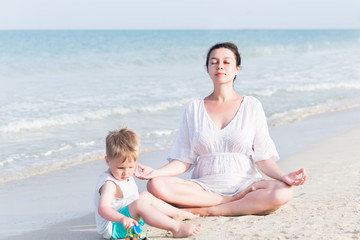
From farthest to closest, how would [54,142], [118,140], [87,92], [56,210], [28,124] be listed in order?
[87,92] < [28,124] < [54,142] < [56,210] < [118,140]

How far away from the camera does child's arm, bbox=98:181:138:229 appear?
353 cm

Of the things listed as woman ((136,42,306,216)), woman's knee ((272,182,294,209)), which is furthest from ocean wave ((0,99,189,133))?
woman's knee ((272,182,294,209))

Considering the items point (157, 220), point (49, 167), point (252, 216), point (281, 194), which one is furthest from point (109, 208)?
point (49, 167)

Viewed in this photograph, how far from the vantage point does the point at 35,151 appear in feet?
25.7

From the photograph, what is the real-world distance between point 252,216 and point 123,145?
1.28m

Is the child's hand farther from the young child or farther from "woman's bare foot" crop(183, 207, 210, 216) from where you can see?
"woman's bare foot" crop(183, 207, 210, 216)

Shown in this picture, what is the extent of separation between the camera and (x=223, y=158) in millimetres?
4422

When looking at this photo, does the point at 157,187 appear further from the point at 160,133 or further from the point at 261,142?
the point at 160,133

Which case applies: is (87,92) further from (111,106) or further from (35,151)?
(35,151)

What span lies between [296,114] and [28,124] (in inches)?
205

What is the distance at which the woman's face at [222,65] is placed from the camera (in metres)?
4.46

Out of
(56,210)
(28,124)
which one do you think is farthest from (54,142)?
(56,210)

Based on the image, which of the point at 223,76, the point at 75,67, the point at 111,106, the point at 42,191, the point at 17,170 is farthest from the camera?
the point at 75,67

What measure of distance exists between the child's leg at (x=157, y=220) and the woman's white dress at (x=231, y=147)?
728mm
